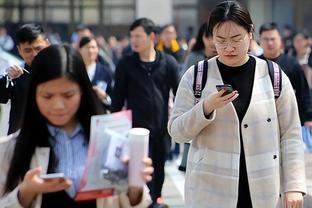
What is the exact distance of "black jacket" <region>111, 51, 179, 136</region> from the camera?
A: 6.54 m

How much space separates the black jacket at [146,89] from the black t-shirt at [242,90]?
2845 mm

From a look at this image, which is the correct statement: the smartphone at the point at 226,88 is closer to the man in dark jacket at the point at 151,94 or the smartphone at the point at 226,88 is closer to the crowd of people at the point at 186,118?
the crowd of people at the point at 186,118

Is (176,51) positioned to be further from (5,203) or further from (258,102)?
(5,203)

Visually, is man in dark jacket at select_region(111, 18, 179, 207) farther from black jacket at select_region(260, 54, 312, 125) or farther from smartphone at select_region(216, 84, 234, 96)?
smartphone at select_region(216, 84, 234, 96)

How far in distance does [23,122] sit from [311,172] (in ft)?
17.4

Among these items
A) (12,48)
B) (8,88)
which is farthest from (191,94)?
(12,48)

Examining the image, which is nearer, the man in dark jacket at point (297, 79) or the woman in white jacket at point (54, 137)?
the woman in white jacket at point (54, 137)

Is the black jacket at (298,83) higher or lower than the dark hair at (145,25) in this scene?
lower

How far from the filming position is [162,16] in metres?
22.6

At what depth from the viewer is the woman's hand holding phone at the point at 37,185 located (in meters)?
2.35

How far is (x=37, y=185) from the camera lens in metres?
2.38

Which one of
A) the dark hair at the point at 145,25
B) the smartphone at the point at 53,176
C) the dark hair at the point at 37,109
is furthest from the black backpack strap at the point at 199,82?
the dark hair at the point at 145,25

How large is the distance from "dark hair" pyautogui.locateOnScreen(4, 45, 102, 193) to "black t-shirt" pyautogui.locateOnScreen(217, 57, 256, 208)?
1181mm

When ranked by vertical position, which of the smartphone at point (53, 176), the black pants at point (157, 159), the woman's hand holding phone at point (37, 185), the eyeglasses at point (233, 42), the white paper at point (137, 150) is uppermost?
the eyeglasses at point (233, 42)
